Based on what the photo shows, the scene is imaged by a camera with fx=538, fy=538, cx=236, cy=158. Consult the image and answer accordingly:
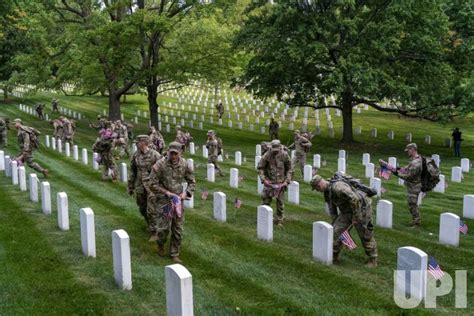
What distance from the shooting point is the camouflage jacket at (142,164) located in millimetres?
10328

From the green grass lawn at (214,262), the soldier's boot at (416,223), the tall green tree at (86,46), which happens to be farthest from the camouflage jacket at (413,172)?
the tall green tree at (86,46)

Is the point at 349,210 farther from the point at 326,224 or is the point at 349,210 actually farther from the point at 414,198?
the point at 414,198

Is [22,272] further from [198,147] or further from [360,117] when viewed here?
[360,117]

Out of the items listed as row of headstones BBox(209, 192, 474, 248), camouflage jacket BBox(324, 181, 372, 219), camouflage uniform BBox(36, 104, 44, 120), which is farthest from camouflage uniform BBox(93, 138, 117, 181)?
camouflage uniform BBox(36, 104, 44, 120)

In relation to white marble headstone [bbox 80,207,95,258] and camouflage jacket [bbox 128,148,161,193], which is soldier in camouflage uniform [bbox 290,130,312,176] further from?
white marble headstone [bbox 80,207,95,258]

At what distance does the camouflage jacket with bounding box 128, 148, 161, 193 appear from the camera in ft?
33.9

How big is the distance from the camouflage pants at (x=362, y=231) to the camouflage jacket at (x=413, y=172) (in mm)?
3253

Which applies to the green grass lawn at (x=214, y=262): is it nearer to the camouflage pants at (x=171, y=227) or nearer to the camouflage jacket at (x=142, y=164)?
the camouflage pants at (x=171, y=227)

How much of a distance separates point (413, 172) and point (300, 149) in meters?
7.38

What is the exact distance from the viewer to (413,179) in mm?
11469

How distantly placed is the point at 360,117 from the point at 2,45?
1145 inches

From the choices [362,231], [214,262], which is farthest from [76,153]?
[362,231]

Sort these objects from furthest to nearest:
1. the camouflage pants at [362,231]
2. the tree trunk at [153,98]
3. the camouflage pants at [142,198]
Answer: the tree trunk at [153,98] < the camouflage pants at [142,198] < the camouflage pants at [362,231]

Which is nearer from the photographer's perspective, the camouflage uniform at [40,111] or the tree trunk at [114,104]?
the tree trunk at [114,104]
